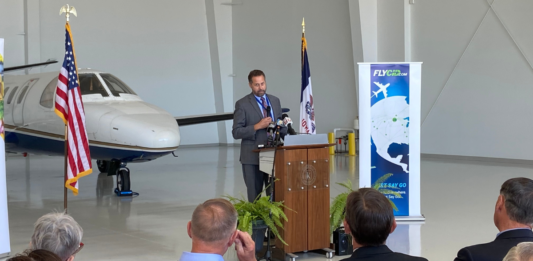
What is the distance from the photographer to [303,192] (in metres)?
4.99

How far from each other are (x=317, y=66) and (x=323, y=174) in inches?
510

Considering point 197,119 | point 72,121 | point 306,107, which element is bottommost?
point 72,121

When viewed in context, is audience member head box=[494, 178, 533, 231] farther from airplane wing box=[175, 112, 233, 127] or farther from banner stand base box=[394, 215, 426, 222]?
airplane wing box=[175, 112, 233, 127]

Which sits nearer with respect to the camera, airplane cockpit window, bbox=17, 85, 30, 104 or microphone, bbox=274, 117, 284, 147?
microphone, bbox=274, 117, 284, 147

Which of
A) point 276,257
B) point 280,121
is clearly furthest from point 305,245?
point 280,121

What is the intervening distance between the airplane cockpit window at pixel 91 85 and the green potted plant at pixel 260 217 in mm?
5168

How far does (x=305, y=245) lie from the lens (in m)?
5.04

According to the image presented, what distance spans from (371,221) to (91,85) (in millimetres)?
7967

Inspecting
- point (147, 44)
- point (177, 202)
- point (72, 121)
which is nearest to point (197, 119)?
point (177, 202)

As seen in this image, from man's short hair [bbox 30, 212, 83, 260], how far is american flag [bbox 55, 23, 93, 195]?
13.9 ft

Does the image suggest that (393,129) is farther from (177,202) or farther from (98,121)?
(98,121)

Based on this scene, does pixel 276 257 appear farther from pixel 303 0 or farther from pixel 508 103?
pixel 303 0

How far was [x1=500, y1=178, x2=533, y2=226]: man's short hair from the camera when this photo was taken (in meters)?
2.63

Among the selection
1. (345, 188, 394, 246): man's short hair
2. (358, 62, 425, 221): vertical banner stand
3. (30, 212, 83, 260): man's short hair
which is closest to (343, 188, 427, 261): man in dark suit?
(345, 188, 394, 246): man's short hair
